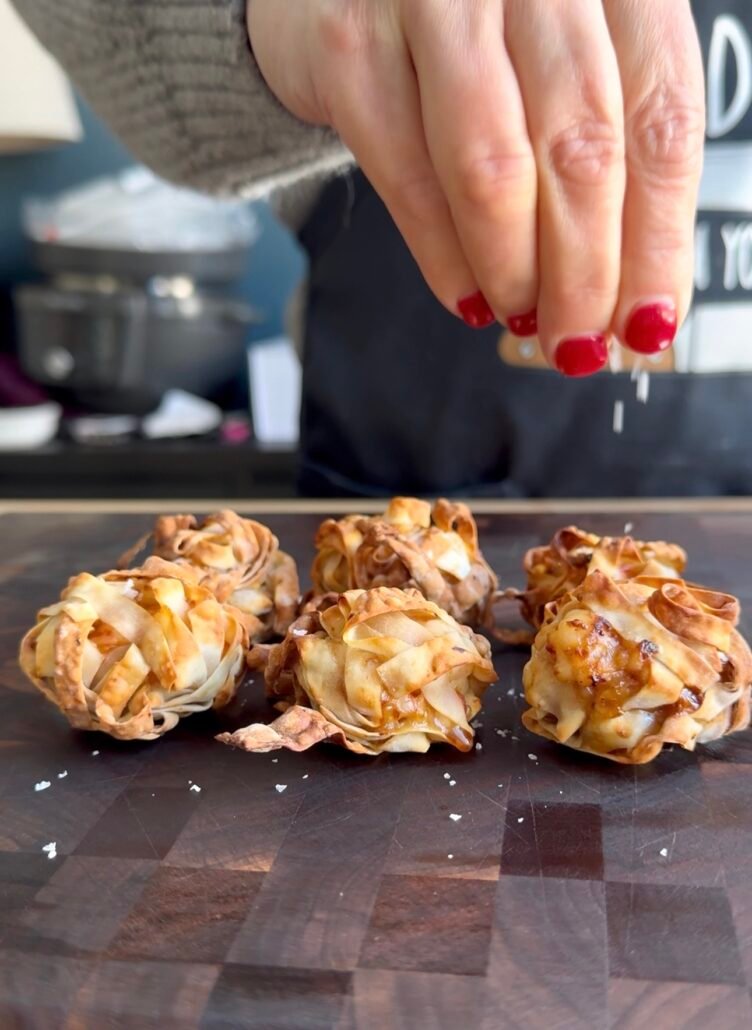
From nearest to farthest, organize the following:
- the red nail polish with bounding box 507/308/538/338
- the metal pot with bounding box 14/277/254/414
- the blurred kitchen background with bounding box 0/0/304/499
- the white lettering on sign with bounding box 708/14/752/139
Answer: the red nail polish with bounding box 507/308/538/338
the white lettering on sign with bounding box 708/14/752/139
the blurred kitchen background with bounding box 0/0/304/499
the metal pot with bounding box 14/277/254/414

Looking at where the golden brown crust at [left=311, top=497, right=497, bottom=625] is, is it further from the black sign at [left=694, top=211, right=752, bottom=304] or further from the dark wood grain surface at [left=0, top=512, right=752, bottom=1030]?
the black sign at [left=694, top=211, right=752, bottom=304]

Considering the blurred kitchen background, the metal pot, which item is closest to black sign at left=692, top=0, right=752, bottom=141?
the blurred kitchen background

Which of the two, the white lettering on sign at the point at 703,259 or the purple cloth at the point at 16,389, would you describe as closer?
the white lettering on sign at the point at 703,259

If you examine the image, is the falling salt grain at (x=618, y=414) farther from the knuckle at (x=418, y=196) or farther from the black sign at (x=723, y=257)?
the knuckle at (x=418, y=196)

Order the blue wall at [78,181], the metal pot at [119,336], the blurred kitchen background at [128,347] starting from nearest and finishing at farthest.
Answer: the blurred kitchen background at [128,347] → the metal pot at [119,336] → the blue wall at [78,181]

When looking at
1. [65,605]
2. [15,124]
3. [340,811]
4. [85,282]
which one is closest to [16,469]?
→ [85,282]

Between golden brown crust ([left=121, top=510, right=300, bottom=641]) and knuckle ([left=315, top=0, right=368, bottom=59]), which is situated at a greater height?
knuckle ([left=315, top=0, right=368, bottom=59])

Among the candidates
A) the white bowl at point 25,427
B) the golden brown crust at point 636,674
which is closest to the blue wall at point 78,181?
the white bowl at point 25,427

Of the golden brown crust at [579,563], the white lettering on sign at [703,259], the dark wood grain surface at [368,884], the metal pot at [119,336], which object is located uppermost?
the white lettering on sign at [703,259]
